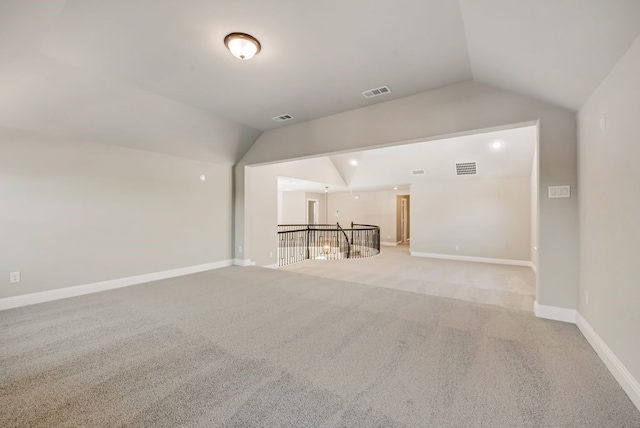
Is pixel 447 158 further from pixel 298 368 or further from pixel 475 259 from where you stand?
pixel 298 368

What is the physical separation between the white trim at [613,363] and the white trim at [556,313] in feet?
0.61

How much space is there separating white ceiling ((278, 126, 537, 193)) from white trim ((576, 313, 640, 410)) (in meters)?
4.10

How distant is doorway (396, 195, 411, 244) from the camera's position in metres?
11.8

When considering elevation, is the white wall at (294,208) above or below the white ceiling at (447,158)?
below

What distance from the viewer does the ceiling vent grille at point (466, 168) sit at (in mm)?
7129

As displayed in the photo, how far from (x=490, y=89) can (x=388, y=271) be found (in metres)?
4.18

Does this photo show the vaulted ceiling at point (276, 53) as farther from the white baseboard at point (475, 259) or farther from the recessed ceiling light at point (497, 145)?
the white baseboard at point (475, 259)

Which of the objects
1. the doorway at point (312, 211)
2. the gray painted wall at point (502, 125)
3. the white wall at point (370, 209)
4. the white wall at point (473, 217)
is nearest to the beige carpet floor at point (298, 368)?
the gray painted wall at point (502, 125)

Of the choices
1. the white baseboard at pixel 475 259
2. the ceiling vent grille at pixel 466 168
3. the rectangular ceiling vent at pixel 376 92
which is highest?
the rectangular ceiling vent at pixel 376 92

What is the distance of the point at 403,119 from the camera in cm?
389

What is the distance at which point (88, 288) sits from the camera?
13.3ft

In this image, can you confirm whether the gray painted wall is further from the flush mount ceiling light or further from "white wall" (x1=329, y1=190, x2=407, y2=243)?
"white wall" (x1=329, y1=190, x2=407, y2=243)

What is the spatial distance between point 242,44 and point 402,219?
11.2m

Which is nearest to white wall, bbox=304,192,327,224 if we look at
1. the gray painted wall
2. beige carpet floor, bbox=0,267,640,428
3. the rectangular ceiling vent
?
the gray painted wall
